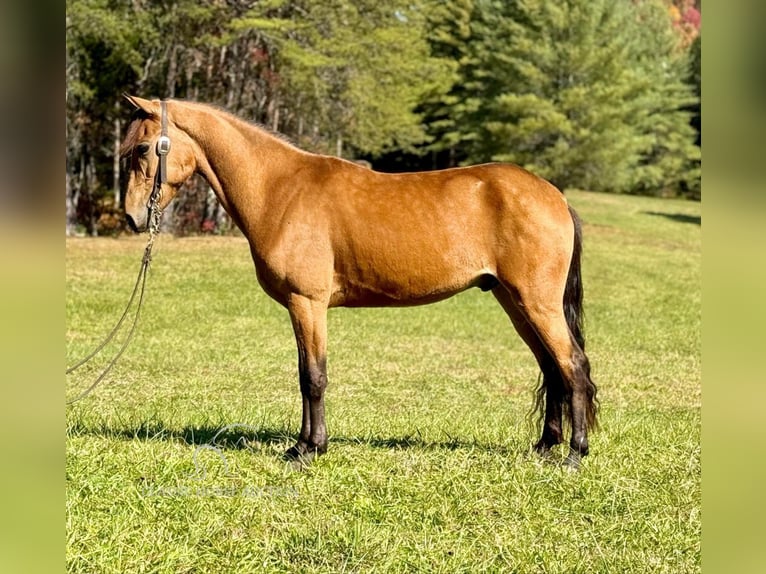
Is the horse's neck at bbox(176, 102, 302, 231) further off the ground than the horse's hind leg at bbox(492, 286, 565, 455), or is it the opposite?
the horse's neck at bbox(176, 102, 302, 231)

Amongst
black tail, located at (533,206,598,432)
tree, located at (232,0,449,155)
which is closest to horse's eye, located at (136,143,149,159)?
black tail, located at (533,206,598,432)

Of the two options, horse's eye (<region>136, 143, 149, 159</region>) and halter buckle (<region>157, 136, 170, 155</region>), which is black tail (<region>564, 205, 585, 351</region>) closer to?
halter buckle (<region>157, 136, 170, 155</region>)

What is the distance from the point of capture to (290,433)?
18.2 ft

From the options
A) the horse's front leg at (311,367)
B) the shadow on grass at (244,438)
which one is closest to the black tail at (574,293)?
the shadow on grass at (244,438)

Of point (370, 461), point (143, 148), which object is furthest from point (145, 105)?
point (370, 461)

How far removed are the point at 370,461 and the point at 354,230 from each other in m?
1.44

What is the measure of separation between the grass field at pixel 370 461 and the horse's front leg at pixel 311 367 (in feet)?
0.56

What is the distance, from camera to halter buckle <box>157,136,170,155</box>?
4488mm

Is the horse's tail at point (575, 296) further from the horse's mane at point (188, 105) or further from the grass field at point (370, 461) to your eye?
the horse's mane at point (188, 105)

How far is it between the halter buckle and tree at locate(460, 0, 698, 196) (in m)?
24.8

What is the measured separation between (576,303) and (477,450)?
1176 millimetres
